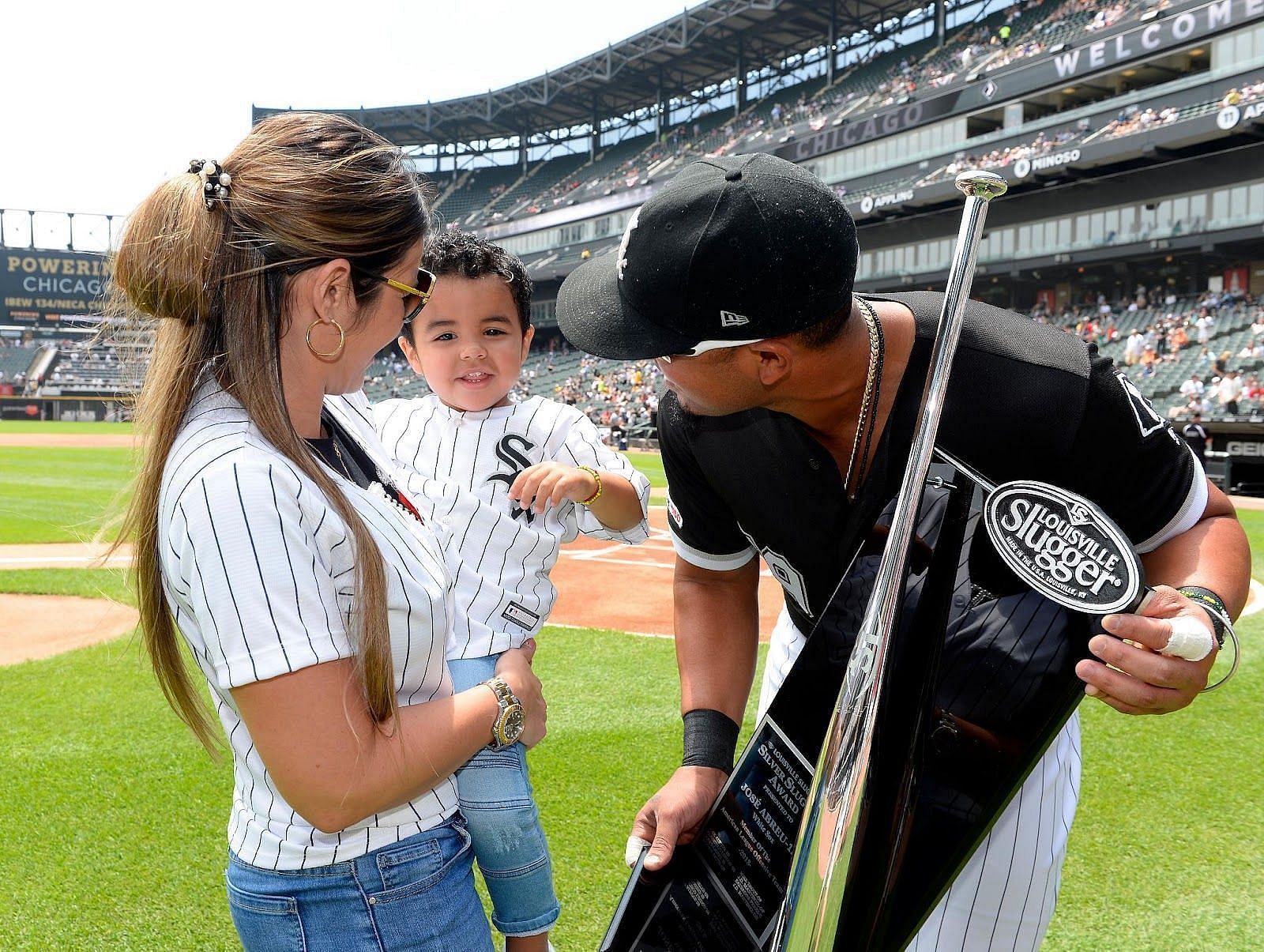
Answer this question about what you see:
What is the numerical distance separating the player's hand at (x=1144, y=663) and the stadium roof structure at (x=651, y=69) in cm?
4698

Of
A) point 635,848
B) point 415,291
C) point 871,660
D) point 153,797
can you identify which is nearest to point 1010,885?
point 635,848

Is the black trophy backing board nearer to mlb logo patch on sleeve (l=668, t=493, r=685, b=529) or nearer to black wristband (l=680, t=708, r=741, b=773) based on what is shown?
black wristband (l=680, t=708, r=741, b=773)

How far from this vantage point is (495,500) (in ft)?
9.45

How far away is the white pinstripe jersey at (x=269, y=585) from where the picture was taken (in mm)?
1322

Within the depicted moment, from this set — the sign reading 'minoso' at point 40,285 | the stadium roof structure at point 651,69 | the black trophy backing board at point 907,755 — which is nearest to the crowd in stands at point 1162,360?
the black trophy backing board at point 907,755

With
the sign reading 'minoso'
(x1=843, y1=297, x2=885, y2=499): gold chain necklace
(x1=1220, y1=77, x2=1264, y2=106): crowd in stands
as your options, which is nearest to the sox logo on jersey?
(x1=843, y1=297, x2=885, y2=499): gold chain necklace

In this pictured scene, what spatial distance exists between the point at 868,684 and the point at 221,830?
361cm

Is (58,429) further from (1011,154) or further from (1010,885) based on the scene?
(1010,885)

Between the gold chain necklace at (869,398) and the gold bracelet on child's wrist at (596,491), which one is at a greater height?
the gold chain necklace at (869,398)

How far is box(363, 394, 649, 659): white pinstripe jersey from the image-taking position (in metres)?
2.71

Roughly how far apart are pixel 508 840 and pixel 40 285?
244ft

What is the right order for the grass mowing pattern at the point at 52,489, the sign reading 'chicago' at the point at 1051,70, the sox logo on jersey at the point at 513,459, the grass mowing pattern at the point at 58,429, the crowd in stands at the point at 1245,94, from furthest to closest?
the grass mowing pattern at the point at 58,429, the sign reading 'chicago' at the point at 1051,70, the crowd in stands at the point at 1245,94, the grass mowing pattern at the point at 52,489, the sox logo on jersey at the point at 513,459

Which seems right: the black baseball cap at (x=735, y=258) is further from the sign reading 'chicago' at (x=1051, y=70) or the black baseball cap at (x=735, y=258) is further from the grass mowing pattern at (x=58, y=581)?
the sign reading 'chicago' at (x=1051, y=70)

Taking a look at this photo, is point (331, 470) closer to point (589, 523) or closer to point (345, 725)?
point (345, 725)
